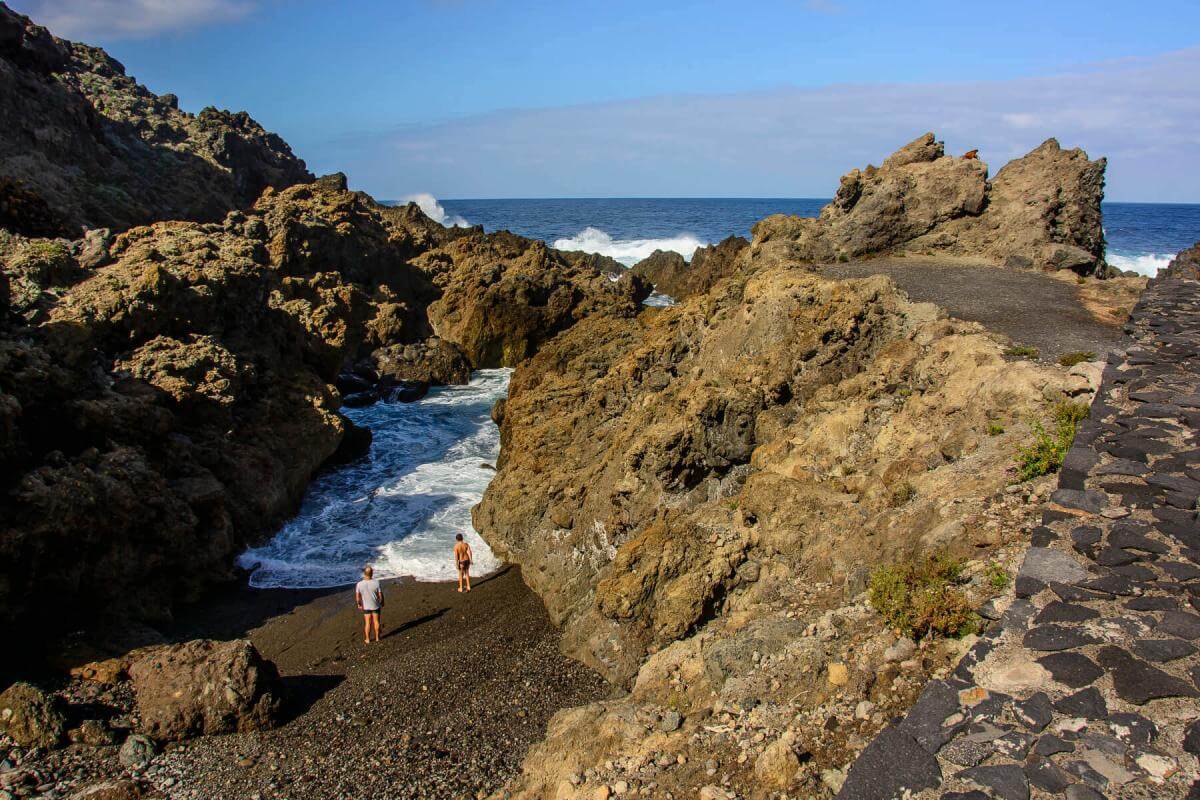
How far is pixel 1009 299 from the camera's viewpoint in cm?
1327

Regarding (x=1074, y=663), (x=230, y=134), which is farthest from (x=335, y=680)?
(x=230, y=134)

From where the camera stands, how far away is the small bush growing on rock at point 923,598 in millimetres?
5680

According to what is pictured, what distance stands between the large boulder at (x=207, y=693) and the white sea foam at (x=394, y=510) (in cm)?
452

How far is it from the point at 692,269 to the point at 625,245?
42013 mm

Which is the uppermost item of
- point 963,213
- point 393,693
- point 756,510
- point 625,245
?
point 963,213

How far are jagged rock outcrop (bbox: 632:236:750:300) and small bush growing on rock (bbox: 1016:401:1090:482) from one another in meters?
31.0

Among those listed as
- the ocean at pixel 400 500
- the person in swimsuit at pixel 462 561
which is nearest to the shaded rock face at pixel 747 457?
the person in swimsuit at pixel 462 561

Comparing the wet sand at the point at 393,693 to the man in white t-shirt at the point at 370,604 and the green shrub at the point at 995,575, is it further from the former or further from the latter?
the green shrub at the point at 995,575

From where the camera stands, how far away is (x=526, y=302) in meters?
34.4

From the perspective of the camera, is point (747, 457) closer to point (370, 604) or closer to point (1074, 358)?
point (1074, 358)

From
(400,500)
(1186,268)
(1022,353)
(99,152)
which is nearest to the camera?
(1022,353)

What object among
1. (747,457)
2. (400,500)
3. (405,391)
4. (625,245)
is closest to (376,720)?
(747,457)

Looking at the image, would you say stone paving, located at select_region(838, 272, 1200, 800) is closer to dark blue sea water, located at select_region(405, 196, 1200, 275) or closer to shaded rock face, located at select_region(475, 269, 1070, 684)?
shaded rock face, located at select_region(475, 269, 1070, 684)

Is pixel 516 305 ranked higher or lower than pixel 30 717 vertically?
higher
